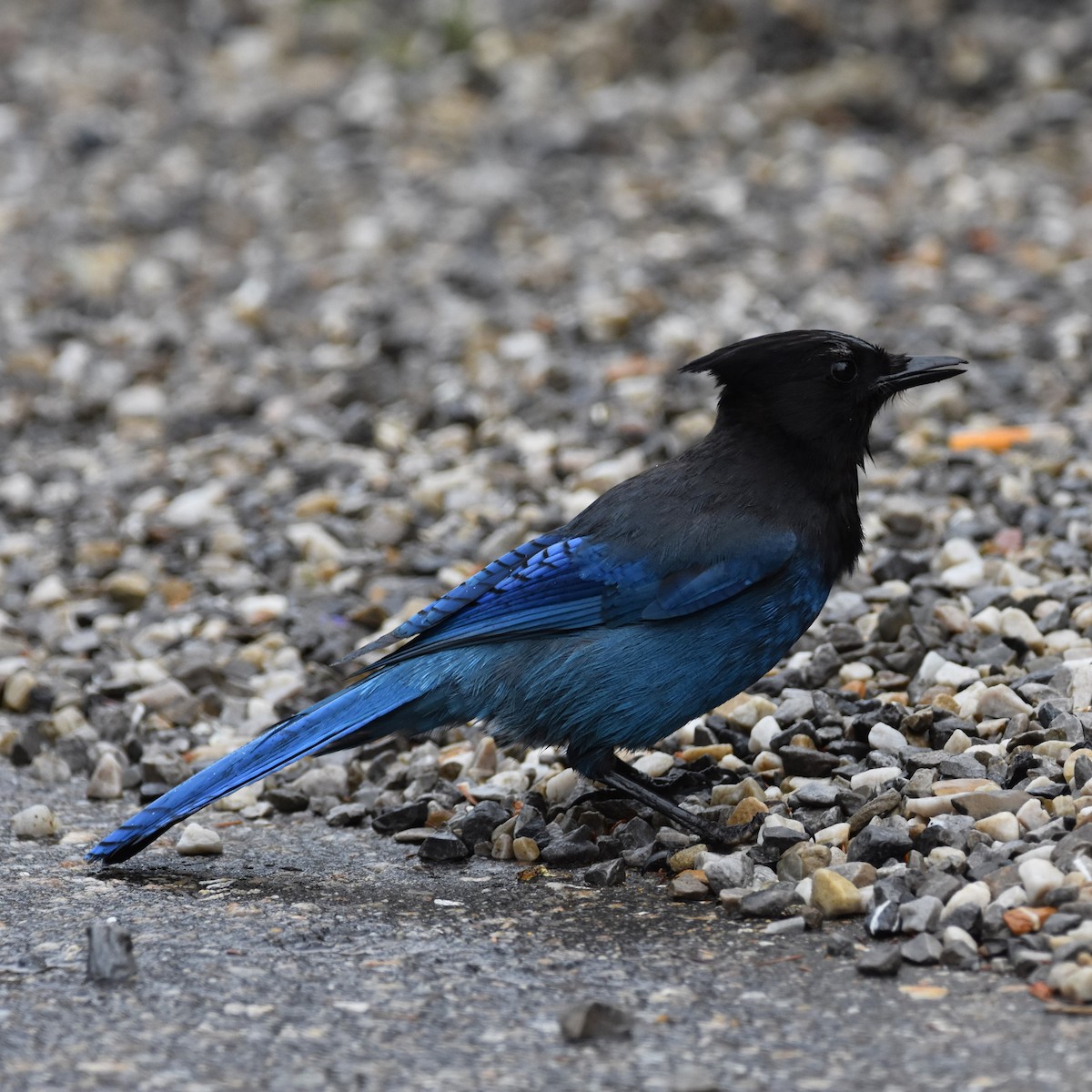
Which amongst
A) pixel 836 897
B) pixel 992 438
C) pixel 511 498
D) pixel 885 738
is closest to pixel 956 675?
pixel 885 738

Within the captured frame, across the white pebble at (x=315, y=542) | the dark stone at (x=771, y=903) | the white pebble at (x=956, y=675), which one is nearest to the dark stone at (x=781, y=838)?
the dark stone at (x=771, y=903)

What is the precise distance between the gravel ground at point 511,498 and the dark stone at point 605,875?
2cm

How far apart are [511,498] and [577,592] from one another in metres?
1.90

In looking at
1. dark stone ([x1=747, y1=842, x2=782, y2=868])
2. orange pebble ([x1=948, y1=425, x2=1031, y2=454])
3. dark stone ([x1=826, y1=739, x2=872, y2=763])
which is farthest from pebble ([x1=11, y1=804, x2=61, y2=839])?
orange pebble ([x1=948, y1=425, x2=1031, y2=454])

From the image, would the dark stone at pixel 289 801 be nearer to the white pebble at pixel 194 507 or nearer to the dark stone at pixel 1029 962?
the white pebble at pixel 194 507

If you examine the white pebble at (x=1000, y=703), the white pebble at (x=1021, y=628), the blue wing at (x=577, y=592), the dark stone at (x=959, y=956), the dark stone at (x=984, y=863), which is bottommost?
the dark stone at (x=959, y=956)

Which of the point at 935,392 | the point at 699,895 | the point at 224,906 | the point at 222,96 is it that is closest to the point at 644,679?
the point at 699,895

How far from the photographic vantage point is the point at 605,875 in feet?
12.4

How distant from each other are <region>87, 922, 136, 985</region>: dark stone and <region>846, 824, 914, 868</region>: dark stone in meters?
1.47

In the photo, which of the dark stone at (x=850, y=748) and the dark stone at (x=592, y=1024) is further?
the dark stone at (x=850, y=748)

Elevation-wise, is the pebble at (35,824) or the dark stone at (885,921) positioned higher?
the pebble at (35,824)

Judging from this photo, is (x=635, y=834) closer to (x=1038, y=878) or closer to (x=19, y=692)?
(x=1038, y=878)

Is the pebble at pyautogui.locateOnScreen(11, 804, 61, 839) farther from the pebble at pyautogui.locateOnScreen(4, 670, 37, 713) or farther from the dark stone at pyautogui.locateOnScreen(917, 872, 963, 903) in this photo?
the dark stone at pyautogui.locateOnScreen(917, 872, 963, 903)

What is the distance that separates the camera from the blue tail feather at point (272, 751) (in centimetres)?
379
